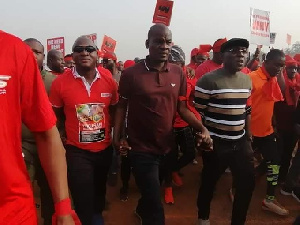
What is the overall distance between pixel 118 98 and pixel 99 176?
82cm

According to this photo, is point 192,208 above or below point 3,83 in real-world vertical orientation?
below

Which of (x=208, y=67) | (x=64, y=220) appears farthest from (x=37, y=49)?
(x=208, y=67)

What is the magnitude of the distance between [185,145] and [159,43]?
2.14 meters

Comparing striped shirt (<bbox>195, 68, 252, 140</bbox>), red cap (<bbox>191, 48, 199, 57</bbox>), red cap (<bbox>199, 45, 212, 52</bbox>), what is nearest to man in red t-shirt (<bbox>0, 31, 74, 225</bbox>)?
striped shirt (<bbox>195, 68, 252, 140</bbox>)

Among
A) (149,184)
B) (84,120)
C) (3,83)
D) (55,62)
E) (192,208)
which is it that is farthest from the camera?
(55,62)

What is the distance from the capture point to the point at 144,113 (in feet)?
11.0

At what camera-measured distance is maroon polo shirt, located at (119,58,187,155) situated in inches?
131

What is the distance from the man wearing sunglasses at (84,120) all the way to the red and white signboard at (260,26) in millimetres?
5608

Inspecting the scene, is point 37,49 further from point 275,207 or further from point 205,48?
point 205,48

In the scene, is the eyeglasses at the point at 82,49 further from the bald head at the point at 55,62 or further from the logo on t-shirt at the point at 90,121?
the bald head at the point at 55,62

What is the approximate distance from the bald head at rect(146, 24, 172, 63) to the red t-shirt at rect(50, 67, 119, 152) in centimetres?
61

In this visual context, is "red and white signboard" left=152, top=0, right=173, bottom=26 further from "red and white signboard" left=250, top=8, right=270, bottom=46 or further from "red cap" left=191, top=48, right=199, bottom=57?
"red and white signboard" left=250, top=8, right=270, bottom=46

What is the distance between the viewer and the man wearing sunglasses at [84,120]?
3271 millimetres

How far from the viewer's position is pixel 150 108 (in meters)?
3.32
